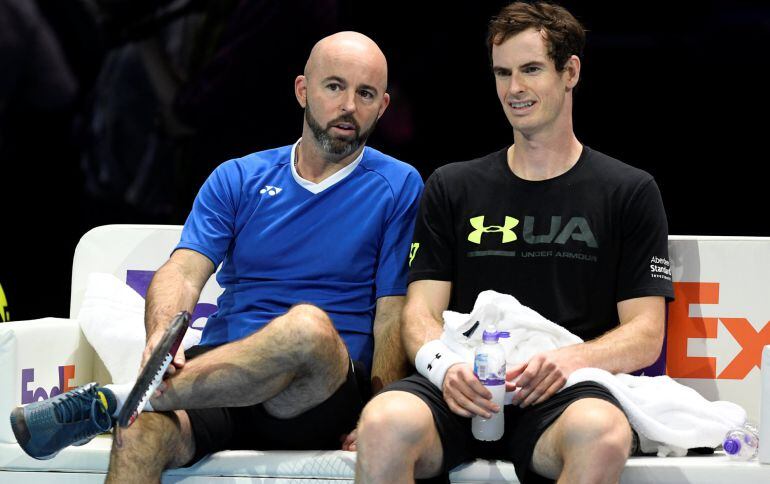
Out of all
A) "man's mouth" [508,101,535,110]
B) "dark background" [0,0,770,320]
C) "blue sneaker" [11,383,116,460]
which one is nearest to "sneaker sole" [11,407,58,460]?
"blue sneaker" [11,383,116,460]

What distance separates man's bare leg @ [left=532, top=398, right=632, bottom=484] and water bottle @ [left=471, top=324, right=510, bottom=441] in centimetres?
17

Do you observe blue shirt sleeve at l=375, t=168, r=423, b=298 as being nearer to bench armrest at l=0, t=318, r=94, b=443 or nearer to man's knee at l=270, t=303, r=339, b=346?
man's knee at l=270, t=303, r=339, b=346

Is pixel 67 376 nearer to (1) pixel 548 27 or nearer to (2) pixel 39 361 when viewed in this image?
(2) pixel 39 361

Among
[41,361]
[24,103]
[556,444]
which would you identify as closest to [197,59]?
[24,103]


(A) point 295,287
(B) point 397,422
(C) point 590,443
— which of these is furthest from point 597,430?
(A) point 295,287

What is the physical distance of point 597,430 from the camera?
254 cm

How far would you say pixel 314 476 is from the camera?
290 centimetres

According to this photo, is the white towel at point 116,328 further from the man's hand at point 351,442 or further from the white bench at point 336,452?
the man's hand at point 351,442

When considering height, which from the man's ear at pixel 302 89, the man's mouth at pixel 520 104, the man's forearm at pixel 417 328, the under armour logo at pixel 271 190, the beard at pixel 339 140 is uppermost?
the man's ear at pixel 302 89

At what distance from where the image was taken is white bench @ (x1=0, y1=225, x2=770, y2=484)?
283cm

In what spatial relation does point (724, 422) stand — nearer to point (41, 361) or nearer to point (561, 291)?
point (561, 291)

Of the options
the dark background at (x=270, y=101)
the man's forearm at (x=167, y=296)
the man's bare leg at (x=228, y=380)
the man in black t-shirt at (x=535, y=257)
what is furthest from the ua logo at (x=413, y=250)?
the dark background at (x=270, y=101)

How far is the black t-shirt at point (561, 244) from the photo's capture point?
10.0 ft

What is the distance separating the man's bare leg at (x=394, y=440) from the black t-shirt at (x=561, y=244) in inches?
21.1
